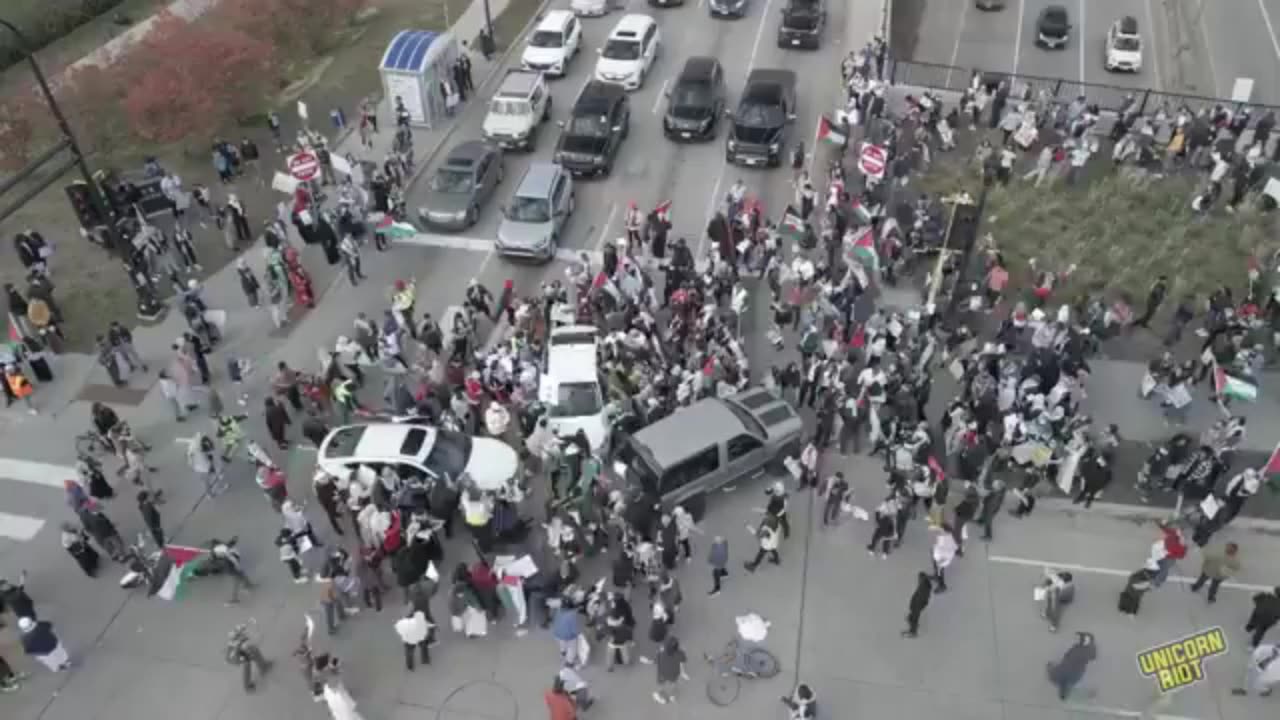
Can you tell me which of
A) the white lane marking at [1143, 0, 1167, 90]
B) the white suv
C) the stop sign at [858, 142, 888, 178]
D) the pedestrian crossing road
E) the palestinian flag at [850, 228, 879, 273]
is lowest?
the white lane marking at [1143, 0, 1167, 90]

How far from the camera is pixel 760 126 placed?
86.1ft

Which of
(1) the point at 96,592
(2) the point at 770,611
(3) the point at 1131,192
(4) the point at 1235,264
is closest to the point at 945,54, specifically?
(3) the point at 1131,192

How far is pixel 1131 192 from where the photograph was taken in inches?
965

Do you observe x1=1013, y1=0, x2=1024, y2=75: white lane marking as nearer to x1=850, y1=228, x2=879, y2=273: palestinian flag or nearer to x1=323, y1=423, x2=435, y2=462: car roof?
x1=850, y1=228, x2=879, y2=273: palestinian flag

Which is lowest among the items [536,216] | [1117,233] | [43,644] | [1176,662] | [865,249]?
[1117,233]

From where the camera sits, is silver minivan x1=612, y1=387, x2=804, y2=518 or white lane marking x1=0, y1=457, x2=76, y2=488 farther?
white lane marking x1=0, y1=457, x2=76, y2=488

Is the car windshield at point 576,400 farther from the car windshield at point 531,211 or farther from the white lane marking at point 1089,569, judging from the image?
the white lane marking at point 1089,569

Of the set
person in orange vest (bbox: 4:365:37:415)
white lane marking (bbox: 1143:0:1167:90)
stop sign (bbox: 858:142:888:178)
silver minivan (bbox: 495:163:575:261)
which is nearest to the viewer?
person in orange vest (bbox: 4:365:37:415)

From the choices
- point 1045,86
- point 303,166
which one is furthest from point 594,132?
point 1045,86

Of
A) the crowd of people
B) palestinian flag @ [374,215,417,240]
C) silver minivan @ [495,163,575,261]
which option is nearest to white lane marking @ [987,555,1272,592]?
the crowd of people

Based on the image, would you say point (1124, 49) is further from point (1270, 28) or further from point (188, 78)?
point (188, 78)

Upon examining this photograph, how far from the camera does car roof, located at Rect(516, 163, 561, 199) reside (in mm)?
23281

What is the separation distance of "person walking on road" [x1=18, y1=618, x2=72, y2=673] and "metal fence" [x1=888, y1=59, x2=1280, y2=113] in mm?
24744

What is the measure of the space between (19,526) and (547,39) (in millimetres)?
21495
